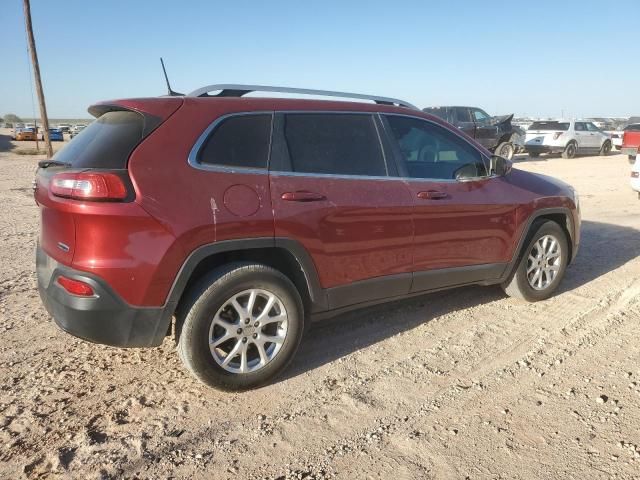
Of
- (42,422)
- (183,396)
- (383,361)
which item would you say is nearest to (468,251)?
(383,361)

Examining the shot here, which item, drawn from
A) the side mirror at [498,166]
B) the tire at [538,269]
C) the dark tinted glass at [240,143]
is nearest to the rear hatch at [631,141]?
the tire at [538,269]

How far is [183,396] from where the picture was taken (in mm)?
3047

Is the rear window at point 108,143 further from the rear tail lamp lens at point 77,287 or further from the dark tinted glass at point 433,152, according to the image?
the dark tinted glass at point 433,152

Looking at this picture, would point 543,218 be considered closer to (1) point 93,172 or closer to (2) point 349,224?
(2) point 349,224

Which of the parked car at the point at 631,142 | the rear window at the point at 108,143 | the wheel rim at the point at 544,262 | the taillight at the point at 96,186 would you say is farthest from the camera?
the parked car at the point at 631,142

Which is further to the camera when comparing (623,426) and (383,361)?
(383,361)

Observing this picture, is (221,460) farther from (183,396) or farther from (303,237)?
(303,237)

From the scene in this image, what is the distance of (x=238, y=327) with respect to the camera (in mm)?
3023

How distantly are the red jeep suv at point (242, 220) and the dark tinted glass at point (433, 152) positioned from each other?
14 millimetres

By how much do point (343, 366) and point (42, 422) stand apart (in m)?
1.79

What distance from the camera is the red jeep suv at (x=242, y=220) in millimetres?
2693

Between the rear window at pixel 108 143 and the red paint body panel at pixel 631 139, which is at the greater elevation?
the rear window at pixel 108 143

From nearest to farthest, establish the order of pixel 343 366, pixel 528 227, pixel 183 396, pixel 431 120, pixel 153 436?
1. pixel 153 436
2. pixel 183 396
3. pixel 343 366
4. pixel 431 120
5. pixel 528 227

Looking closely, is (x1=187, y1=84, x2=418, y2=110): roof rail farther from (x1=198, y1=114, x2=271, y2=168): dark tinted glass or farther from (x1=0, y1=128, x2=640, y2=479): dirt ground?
(x1=0, y1=128, x2=640, y2=479): dirt ground
